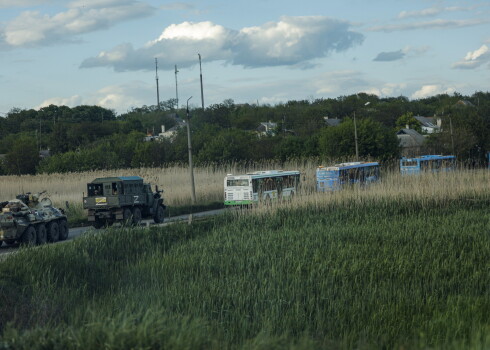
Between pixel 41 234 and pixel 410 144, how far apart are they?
206 feet

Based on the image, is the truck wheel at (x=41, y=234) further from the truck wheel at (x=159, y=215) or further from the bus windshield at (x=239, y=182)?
the bus windshield at (x=239, y=182)

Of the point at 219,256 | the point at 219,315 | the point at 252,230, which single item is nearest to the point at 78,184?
the point at 252,230

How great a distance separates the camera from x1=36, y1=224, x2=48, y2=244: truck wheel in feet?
75.8

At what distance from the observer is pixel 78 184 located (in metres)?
41.8

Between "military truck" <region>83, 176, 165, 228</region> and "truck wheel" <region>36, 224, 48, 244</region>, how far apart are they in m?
4.14

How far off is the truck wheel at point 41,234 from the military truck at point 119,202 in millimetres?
4141

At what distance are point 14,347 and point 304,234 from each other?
1319 cm

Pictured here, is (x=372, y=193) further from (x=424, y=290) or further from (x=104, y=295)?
(x=104, y=295)

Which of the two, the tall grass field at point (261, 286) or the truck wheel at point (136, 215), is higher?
the truck wheel at point (136, 215)

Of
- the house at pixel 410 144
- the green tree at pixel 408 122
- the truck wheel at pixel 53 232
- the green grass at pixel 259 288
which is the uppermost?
the green tree at pixel 408 122

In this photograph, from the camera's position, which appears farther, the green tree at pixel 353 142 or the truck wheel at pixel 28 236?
the green tree at pixel 353 142

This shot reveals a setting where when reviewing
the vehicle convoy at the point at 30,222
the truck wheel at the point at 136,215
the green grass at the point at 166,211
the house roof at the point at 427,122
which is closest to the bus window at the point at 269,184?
the green grass at the point at 166,211

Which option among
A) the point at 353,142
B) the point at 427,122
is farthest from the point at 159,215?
the point at 427,122

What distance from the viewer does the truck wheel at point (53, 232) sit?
23953 mm
